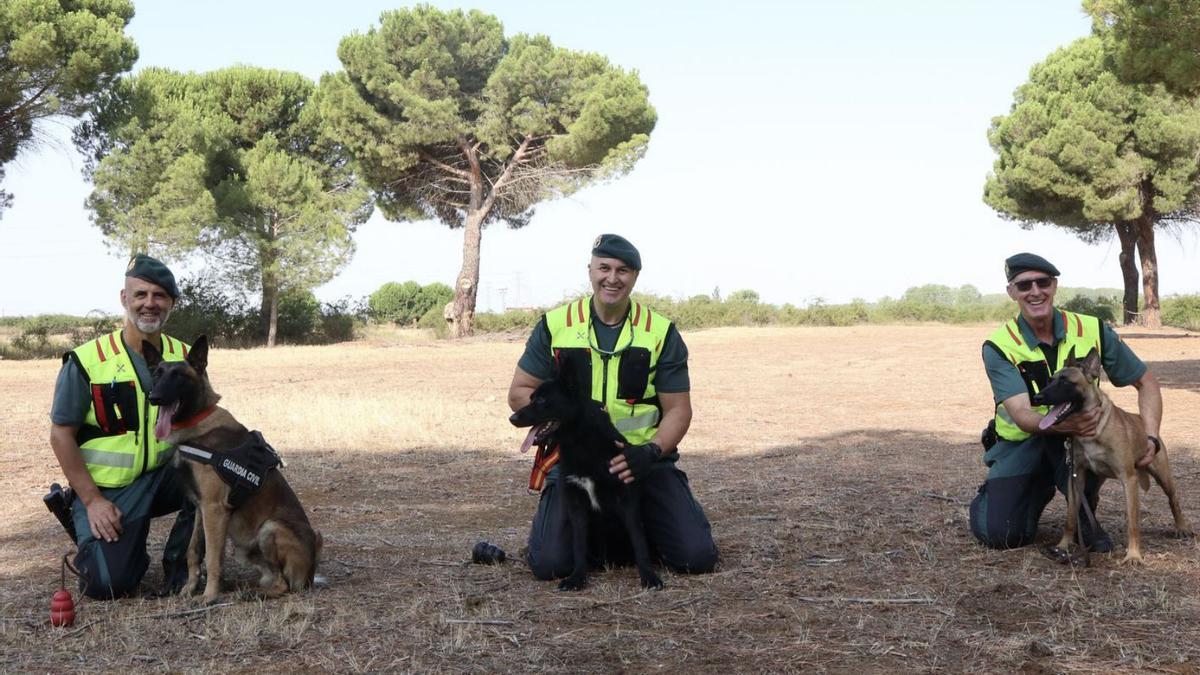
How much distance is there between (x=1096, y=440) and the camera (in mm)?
5582

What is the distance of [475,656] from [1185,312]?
41957mm

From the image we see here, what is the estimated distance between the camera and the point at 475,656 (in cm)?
422

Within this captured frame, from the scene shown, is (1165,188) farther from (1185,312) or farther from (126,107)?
(126,107)

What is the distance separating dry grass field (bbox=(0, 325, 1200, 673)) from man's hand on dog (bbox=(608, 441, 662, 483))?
1.93 feet

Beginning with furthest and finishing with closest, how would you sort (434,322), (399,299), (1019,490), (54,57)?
(399,299)
(434,322)
(54,57)
(1019,490)

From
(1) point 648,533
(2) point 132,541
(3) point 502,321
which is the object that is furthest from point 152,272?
(3) point 502,321

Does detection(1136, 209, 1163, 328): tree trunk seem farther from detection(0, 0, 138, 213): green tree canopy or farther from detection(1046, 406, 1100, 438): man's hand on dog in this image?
detection(1046, 406, 1100, 438): man's hand on dog

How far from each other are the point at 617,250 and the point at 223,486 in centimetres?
233

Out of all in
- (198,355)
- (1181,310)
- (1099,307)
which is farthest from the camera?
(1099,307)

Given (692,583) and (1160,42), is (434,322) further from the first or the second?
(692,583)

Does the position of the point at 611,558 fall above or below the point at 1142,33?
below

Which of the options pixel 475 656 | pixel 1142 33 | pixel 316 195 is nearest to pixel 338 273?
pixel 316 195

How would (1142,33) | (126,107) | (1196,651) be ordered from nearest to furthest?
(1196,651) < (1142,33) < (126,107)

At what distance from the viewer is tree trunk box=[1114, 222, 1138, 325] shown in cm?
3712
